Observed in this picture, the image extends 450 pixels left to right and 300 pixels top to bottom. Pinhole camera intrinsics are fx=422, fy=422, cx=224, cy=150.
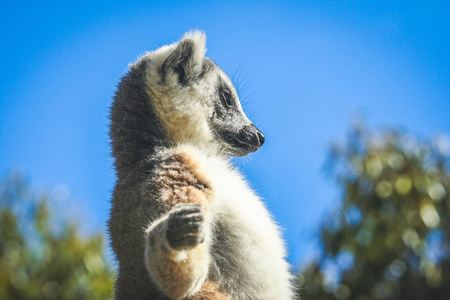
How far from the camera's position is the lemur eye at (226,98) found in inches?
127

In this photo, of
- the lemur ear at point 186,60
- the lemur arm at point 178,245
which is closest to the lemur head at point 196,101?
the lemur ear at point 186,60

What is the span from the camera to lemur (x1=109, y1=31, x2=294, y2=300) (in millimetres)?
1916

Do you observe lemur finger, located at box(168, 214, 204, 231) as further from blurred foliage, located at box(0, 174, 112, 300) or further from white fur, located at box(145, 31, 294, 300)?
blurred foliage, located at box(0, 174, 112, 300)

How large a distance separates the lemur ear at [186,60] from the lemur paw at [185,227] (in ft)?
4.41

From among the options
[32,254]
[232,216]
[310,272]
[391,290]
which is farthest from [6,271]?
[232,216]

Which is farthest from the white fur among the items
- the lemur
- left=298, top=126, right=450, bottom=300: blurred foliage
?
left=298, top=126, right=450, bottom=300: blurred foliage

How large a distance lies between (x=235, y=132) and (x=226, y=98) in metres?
0.31

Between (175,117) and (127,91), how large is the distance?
43 cm

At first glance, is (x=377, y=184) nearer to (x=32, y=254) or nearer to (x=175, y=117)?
(x=175, y=117)

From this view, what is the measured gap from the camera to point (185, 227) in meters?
1.77

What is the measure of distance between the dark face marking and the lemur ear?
0.98 ft

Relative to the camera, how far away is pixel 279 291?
98.2 inches

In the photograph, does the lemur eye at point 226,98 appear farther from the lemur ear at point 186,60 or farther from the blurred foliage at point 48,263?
the blurred foliage at point 48,263

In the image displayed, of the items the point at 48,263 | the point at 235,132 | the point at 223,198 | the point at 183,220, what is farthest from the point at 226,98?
the point at 48,263
